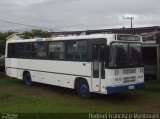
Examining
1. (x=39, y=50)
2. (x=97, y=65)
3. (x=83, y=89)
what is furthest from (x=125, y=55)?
(x=39, y=50)

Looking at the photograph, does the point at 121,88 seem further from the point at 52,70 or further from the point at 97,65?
the point at 52,70

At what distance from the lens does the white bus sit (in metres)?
14.3

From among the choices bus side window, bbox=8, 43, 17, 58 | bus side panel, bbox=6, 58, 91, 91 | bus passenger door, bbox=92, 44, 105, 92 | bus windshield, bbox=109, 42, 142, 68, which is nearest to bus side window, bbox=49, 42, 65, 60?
bus side panel, bbox=6, 58, 91, 91

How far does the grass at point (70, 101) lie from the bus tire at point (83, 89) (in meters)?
0.28

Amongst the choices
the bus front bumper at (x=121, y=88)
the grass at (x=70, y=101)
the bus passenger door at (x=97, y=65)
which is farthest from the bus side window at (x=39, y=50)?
the bus front bumper at (x=121, y=88)

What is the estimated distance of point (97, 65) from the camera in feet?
48.4

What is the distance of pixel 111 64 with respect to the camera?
46.6ft

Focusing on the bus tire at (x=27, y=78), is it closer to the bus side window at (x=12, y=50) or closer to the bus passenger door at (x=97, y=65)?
the bus side window at (x=12, y=50)

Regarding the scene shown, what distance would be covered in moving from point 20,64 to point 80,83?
6.29 metres

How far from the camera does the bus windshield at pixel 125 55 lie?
14.3 meters

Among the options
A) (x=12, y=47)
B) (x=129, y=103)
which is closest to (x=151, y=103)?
(x=129, y=103)

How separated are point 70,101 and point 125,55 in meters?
3.08

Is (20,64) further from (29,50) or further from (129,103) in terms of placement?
(129,103)

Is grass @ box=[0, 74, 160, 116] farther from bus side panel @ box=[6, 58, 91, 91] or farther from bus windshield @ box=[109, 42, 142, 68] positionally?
bus windshield @ box=[109, 42, 142, 68]
